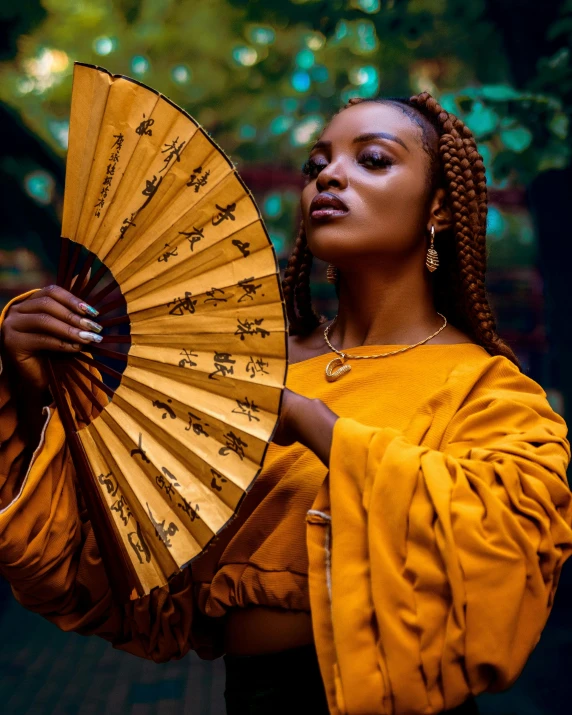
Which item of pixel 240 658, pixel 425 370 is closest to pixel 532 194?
pixel 425 370

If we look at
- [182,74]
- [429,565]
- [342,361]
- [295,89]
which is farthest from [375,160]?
[182,74]

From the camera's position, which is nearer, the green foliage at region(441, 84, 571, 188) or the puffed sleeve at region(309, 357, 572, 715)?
the puffed sleeve at region(309, 357, 572, 715)

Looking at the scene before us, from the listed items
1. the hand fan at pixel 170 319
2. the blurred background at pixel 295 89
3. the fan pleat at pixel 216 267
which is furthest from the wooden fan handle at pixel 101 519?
the blurred background at pixel 295 89

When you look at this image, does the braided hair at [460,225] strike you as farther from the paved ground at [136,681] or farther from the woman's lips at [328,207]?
the paved ground at [136,681]

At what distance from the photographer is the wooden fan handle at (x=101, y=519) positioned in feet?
4.42

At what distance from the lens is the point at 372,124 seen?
1666 mm

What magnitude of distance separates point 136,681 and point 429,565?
105 inches

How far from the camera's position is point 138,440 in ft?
4.25

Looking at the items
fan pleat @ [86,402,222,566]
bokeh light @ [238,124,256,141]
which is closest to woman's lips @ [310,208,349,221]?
fan pleat @ [86,402,222,566]

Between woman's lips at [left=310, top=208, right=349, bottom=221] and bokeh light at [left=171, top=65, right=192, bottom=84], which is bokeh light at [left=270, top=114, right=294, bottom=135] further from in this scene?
woman's lips at [left=310, top=208, right=349, bottom=221]

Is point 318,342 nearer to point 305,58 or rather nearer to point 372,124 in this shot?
point 372,124

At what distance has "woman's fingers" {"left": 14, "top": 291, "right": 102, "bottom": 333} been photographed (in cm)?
132

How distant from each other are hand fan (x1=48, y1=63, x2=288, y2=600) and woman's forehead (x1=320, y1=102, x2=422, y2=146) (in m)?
0.51

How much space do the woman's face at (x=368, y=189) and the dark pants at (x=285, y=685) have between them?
0.76 meters
